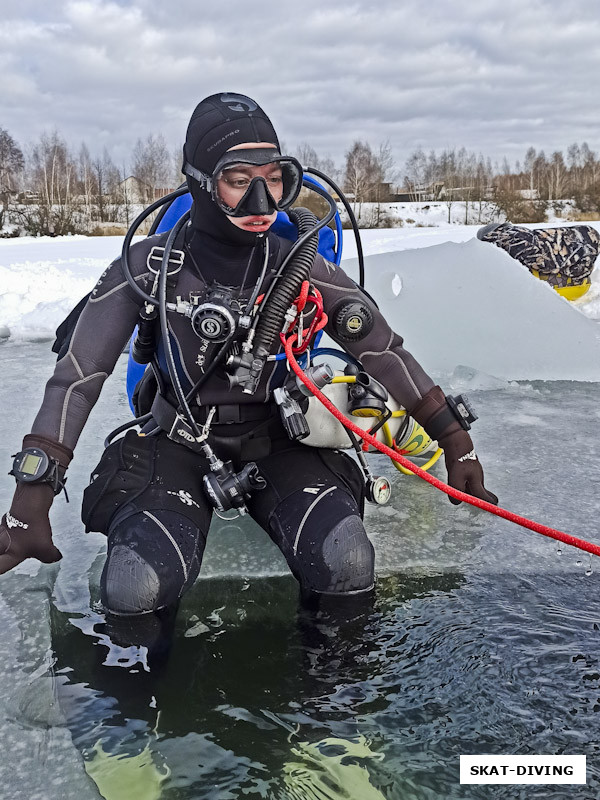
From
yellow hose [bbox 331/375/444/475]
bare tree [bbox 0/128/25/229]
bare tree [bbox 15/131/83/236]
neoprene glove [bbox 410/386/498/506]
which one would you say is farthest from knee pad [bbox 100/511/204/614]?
bare tree [bbox 0/128/25/229]

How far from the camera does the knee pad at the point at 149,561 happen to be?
1727mm

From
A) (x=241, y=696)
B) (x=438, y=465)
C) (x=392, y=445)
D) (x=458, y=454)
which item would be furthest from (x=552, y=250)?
(x=241, y=696)

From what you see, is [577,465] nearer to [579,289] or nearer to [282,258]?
[282,258]

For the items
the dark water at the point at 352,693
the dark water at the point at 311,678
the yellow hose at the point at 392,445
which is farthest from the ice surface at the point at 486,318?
the dark water at the point at 352,693

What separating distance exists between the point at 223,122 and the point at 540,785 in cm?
170

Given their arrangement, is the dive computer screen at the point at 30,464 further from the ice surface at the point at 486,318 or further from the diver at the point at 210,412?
the ice surface at the point at 486,318

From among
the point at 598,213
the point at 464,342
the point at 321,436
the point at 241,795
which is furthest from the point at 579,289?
the point at 598,213

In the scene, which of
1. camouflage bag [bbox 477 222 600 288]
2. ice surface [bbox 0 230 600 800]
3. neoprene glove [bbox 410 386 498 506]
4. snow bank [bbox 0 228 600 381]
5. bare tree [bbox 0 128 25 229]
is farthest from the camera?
bare tree [bbox 0 128 25 229]

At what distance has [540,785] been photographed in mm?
1272

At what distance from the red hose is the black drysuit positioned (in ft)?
0.68

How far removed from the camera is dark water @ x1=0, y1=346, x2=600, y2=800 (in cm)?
133

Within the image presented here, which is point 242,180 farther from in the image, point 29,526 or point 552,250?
point 552,250

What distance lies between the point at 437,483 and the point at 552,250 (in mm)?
5992

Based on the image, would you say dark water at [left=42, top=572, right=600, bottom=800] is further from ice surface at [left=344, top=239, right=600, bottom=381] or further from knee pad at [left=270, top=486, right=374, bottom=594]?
ice surface at [left=344, top=239, right=600, bottom=381]
